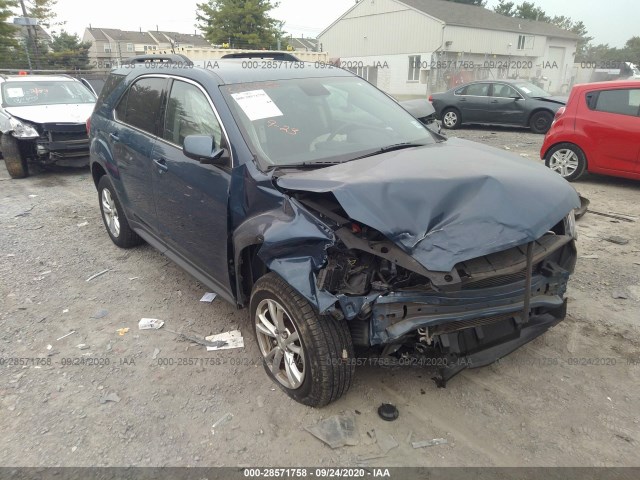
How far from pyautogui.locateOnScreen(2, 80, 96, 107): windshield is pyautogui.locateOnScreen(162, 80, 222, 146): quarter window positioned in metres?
7.11

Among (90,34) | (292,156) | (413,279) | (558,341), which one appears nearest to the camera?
(413,279)

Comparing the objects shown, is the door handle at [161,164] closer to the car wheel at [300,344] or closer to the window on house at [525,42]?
the car wheel at [300,344]

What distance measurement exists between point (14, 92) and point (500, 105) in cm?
1169

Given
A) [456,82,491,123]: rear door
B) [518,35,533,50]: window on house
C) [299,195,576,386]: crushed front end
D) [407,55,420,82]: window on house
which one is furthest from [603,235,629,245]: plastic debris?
[518,35,533,50]: window on house

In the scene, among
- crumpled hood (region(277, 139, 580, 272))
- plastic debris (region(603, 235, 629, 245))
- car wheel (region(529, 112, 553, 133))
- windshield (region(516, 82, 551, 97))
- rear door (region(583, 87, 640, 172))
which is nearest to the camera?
crumpled hood (region(277, 139, 580, 272))

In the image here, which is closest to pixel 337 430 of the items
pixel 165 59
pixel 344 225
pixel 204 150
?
pixel 344 225

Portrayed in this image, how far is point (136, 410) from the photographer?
273 cm

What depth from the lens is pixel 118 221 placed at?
16.1 ft

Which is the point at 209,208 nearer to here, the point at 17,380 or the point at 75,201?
the point at 17,380

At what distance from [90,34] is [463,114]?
72.4 metres

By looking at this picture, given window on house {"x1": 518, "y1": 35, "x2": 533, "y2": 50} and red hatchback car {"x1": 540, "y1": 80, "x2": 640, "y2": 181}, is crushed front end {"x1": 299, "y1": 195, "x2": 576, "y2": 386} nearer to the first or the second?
red hatchback car {"x1": 540, "y1": 80, "x2": 640, "y2": 181}

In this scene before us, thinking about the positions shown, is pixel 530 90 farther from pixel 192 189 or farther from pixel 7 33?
pixel 7 33

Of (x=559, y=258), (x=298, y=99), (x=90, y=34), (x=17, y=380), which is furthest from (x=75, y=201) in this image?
(x=90, y=34)

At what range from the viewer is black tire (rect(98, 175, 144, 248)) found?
4777mm
